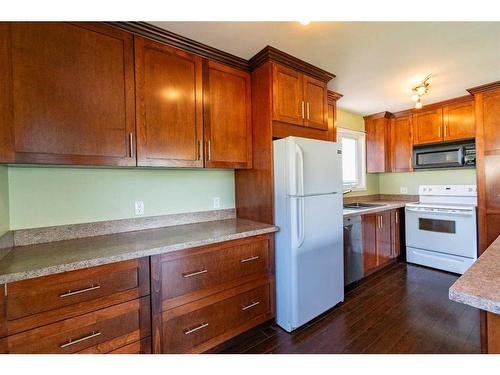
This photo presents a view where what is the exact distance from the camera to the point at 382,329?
1.91 m

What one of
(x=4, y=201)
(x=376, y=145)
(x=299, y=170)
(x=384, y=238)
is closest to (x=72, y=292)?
(x=4, y=201)

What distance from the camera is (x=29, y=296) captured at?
1.07 m

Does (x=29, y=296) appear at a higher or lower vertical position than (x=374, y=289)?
higher

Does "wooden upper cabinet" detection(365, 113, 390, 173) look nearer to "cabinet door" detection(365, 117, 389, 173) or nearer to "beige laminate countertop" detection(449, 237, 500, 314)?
"cabinet door" detection(365, 117, 389, 173)

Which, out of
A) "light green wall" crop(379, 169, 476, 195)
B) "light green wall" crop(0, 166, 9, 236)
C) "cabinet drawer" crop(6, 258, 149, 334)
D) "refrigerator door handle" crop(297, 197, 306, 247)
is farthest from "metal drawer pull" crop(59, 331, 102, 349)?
"light green wall" crop(379, 169, 476, 195)

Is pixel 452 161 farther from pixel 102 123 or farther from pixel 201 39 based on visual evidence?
pixel 102 123

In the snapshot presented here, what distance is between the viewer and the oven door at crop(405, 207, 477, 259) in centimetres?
281

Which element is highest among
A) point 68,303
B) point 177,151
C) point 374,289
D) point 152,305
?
point 177,151

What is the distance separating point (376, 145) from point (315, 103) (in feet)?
6.92

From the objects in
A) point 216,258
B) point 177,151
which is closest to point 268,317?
point 216,258

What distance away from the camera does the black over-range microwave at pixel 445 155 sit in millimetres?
3068

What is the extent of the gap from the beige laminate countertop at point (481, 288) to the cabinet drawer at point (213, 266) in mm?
1220
